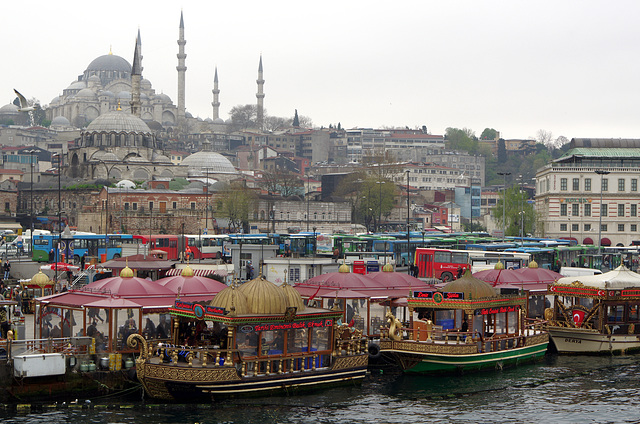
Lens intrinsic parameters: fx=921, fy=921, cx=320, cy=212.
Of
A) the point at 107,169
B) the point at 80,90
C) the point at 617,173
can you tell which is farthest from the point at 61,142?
the point at 617,173

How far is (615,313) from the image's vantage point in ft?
78.0

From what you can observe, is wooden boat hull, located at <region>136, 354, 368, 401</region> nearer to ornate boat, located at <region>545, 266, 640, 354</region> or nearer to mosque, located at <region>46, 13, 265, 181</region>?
ornate boat, located at <region>545, 266, 640, 354</region>

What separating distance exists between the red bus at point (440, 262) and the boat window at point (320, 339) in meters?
18.7

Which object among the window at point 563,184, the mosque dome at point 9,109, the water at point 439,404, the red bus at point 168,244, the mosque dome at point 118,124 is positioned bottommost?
the water at point 439,404

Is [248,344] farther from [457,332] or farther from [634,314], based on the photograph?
[634,314]

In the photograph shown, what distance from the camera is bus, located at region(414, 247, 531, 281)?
36.6m

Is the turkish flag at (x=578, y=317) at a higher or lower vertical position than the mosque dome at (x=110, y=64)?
lower

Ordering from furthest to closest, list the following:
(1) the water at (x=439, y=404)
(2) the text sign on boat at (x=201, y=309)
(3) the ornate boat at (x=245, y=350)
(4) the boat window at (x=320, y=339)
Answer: (4) the boat window at (x=320, y=339) → (2) the text sign on boat at (x=201, y=309) → (3) the ornate boat at (x=245, y=350) → (1) the water at (x=439, y=404)

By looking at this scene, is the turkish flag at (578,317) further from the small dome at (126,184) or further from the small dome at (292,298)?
the small dome at (126,184)

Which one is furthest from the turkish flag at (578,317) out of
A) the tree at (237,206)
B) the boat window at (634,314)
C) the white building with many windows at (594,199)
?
the tree at (237,206)

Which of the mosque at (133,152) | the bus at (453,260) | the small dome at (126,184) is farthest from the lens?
the mosque at (133,152)

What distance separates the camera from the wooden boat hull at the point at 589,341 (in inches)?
920

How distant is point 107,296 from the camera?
18562 millimetres

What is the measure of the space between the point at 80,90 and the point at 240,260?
133 m
